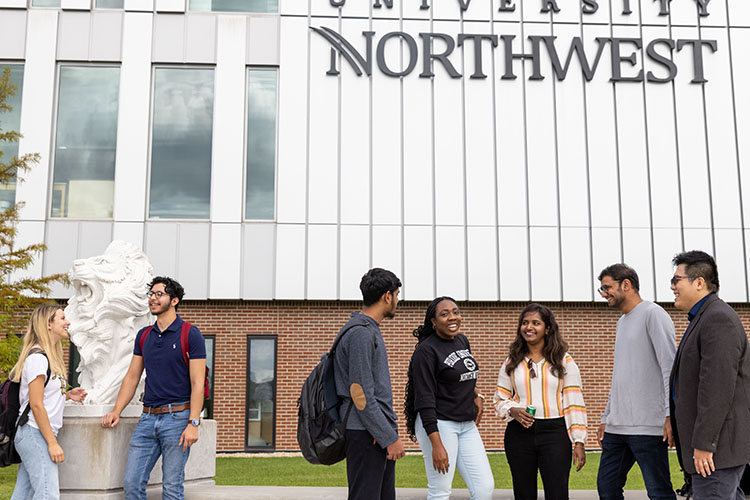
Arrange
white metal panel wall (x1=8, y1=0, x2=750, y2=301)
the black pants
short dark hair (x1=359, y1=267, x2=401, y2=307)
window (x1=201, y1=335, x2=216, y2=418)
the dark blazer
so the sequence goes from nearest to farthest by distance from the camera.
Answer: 1. the dark blazer
2. short dark hair (x1=359, y1=267, x2=401, y2=307)
3. the black pants
4. window (x1=201, y1=335, x2=216, y2=418)
5. white metal panel wall (x1=8, y1=0, x2=750, y2=301)

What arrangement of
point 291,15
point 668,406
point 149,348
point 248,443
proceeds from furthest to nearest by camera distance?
1. point 291,15
2. point 248,443
3. point 149,348
4. point 668,406

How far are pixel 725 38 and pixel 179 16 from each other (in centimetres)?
1254

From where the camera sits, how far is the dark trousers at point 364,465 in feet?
15.0

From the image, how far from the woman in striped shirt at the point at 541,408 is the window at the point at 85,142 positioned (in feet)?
40.1

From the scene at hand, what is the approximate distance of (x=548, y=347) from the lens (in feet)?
18.6

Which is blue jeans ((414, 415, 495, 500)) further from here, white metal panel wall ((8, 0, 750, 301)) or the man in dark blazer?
white metal panel wall ((8, 0, 750, 301))

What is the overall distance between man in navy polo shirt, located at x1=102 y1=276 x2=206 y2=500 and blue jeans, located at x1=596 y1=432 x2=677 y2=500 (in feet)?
10.2

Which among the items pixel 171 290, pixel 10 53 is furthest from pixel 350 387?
pixel 10 53

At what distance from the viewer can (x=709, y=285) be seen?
4.68 metres

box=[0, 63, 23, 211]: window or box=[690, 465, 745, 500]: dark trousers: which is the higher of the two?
box=[0, 63, 23, 211]: window

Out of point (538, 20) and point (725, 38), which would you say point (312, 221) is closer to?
point (538, 20)

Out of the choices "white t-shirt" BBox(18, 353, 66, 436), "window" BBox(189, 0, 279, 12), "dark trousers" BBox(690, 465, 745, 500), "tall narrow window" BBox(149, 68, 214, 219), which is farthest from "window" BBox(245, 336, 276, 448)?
"dark trousers" BBox(690, 465, 745, 500)

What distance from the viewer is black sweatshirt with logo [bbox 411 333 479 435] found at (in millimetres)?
5285

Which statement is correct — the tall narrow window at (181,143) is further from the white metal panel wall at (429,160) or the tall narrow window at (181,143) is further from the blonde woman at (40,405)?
the blonde woman at (40,405)
